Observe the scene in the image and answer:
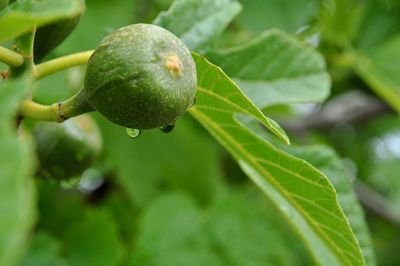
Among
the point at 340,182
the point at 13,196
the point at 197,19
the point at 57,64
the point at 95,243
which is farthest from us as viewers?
the point at 95,243

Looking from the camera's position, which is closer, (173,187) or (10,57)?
(10,57)

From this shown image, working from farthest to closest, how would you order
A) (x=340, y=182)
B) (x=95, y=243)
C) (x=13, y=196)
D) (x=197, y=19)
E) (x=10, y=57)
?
(x=95, y=243), (x=340, y=182), (x=197, y=19), (x=10, y=57), (x=13, y=196)

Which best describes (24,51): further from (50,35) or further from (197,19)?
(197,19)

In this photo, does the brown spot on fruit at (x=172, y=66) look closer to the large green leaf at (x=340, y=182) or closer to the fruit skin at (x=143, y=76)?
the fruit skin at (x=143, y=76)

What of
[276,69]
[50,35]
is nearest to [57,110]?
[50,35]

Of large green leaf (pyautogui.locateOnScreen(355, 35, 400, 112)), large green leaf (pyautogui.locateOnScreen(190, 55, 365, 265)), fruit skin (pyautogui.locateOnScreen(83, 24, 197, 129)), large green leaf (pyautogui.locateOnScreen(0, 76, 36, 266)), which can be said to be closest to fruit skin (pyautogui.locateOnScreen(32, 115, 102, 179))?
large green leaf (pyautogui.locateOnScreen(190, 55, 365, 265))

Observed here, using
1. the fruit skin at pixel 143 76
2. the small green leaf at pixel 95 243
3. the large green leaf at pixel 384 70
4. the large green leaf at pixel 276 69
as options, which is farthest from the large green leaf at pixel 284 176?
the large green leaf at pixel 384 70

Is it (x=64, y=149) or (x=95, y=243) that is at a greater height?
(x=64, y=149)
